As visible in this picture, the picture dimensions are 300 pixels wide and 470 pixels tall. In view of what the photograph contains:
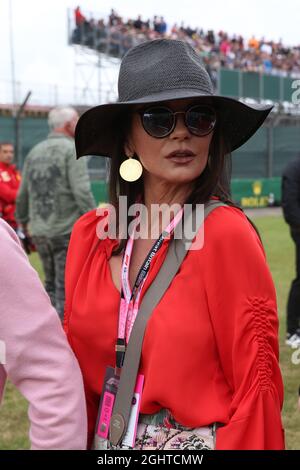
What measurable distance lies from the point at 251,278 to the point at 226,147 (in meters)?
0.47

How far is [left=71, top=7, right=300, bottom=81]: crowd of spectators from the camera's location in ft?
96.2

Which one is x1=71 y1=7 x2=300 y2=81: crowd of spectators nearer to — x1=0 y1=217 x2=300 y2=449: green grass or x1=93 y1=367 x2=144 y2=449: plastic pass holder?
x1=0 y1=217 x2=300 y2=449: green grass

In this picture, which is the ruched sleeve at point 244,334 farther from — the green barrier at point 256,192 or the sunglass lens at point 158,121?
the green barrier at point 256,192

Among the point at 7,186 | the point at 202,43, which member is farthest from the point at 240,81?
the point at 7,186

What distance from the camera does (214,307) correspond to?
60.7 inches

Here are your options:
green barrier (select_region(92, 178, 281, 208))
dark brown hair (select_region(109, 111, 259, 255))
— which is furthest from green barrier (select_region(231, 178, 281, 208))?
dark brown hair (select_region(109, 111, 259, 255))

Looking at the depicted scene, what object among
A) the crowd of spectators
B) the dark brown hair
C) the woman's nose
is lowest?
the dark brown hair

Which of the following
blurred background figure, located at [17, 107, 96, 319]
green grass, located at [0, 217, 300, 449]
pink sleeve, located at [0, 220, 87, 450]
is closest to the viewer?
pink sleeve, located at [0, 220, 87, 450]

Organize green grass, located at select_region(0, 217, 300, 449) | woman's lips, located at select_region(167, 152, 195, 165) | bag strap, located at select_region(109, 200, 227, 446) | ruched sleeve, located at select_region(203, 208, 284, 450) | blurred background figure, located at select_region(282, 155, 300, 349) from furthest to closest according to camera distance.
Result: blurred background figure, located at select_region(282, 155, 300, 349)
green grass, located at select_region(0, 217, 300, 449)
woman's lips, located at select_region(167, 152, 195, 165)
bag strap, located at select_region(109, 200, 227, 446)
ruched sleeve, located at select_region(203, 208, 284, 450)

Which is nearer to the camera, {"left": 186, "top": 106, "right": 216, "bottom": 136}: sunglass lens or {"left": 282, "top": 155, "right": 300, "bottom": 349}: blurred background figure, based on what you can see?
{"left": 186, "top": 106, "right": 216, "bottom": 136}: sunglass lens

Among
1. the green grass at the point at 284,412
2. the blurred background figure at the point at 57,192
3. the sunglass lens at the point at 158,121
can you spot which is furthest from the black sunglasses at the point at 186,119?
the blurred background figure at the point at 57,192

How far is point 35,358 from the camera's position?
1293mm

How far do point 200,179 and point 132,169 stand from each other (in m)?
0.22
